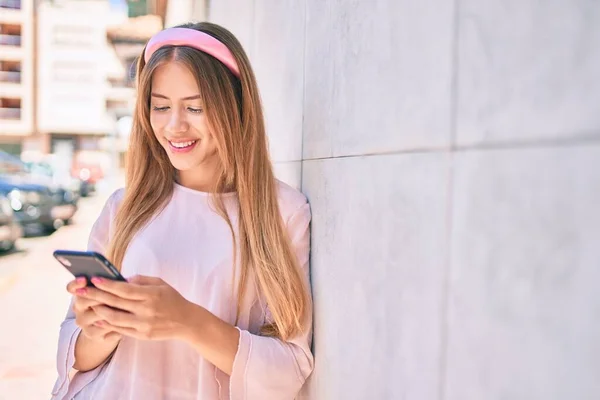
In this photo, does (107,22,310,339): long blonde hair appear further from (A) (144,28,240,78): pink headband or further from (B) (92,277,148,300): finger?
(B) (92,277,148,300): finger

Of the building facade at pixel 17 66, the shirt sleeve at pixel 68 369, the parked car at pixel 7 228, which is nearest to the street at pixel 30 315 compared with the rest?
the parked car at pixel 7 228

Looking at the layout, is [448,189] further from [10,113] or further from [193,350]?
[10,113]

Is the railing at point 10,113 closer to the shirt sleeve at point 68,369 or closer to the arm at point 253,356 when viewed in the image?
the shirt sleeve at point 68,369

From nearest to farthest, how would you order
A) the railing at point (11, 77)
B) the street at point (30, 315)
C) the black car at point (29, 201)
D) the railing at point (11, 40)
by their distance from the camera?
the street at point (30, 315), the black car at point (29, 201), the railing at point (11, 40), the railing at point (11, 77)

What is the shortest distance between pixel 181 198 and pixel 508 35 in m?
1.39

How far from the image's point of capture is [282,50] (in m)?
2.30

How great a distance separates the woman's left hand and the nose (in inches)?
18.9

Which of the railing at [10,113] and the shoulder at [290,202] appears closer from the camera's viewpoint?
the shoulder at [290,202]

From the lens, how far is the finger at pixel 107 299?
4.70 feet

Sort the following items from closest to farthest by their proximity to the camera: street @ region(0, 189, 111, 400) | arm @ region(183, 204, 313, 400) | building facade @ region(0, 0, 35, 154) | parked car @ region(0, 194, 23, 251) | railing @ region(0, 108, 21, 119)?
arm @ region(183, 204, 313, 400), street @ region(0, 189, 111, 400), parked car @ region(0, 194, 23, 251), building facade @ region(0, 0, 35, 154), railing @ region(0, 108, 21, 119)

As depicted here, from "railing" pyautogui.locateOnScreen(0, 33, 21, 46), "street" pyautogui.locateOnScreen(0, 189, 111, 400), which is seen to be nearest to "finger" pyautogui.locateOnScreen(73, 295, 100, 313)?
"street" pyautogui.locateOnScreen(0, 189, 111, 400)

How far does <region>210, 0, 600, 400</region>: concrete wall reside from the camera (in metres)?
0.60

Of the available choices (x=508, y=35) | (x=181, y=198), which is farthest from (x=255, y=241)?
(x=508, y=35)

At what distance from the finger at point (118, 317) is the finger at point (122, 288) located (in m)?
0.05
